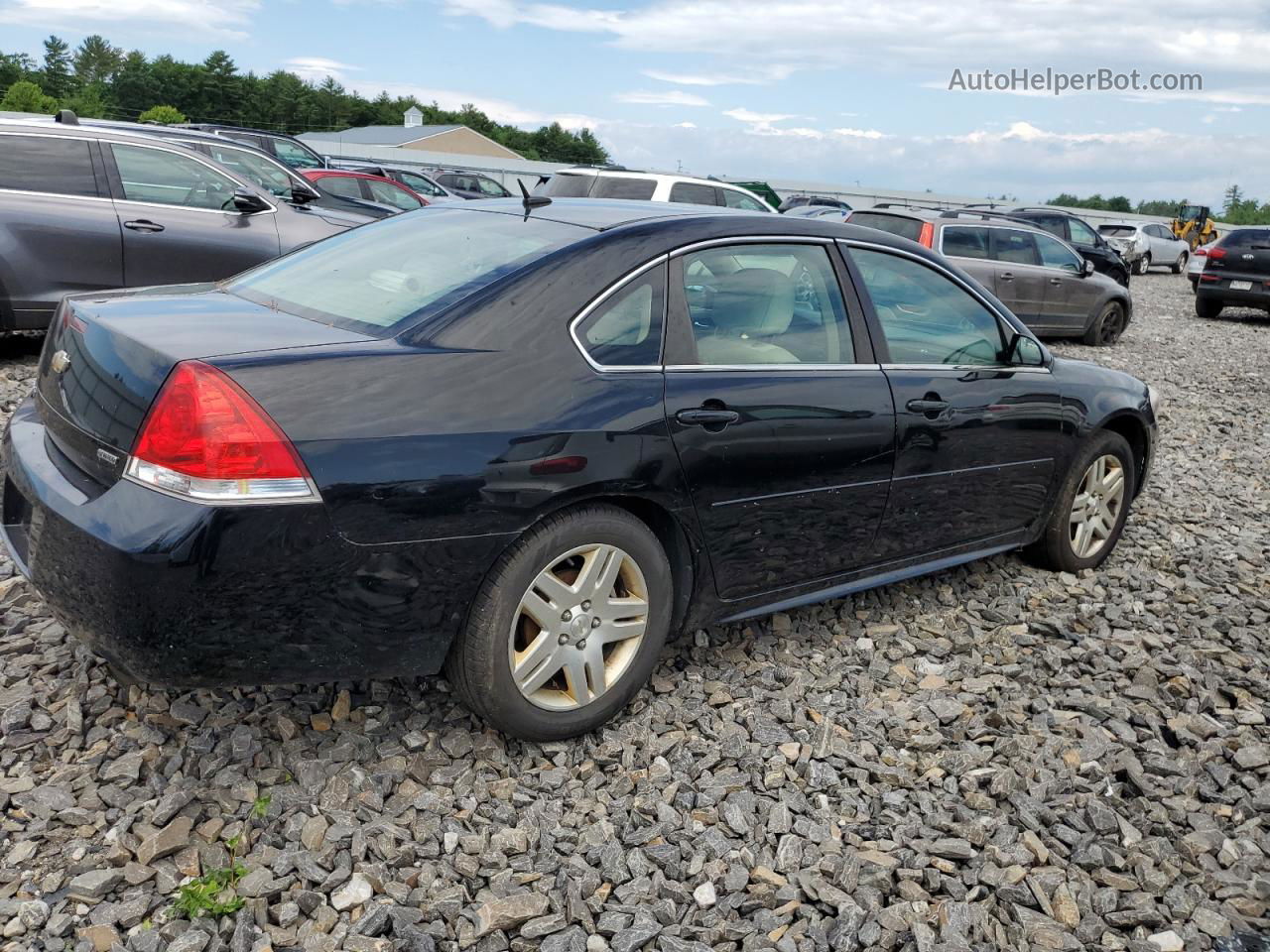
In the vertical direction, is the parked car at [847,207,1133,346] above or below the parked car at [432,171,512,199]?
below

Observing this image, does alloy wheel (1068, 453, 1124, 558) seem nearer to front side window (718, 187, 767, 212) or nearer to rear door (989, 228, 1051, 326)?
rear door (989, 228, 1051, 326)

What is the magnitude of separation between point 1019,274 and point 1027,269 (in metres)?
0.18

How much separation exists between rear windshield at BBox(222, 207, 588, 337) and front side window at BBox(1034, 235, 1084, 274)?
1148 cm

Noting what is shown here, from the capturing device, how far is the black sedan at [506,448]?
103 inches

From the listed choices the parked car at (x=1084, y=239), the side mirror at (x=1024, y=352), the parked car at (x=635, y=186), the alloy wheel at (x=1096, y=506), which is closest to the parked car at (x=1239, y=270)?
the parked car at (x=1084, y=239)

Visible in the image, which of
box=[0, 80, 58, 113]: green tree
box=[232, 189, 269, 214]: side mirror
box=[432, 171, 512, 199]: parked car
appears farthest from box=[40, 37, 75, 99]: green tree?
box=[232, 189, 269, 214]: side mirror

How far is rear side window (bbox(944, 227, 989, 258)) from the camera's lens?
1266 cm

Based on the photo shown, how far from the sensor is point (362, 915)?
8.48ft

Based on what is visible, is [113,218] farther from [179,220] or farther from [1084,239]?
[1084,239]

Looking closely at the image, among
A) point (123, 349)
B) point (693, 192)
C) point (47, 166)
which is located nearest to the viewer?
point (123, 349)

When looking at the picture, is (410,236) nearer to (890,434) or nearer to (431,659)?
(431,659)

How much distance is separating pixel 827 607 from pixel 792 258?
151 cm

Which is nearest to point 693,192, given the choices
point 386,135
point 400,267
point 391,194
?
point 391,194

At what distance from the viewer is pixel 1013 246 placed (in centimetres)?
1348
